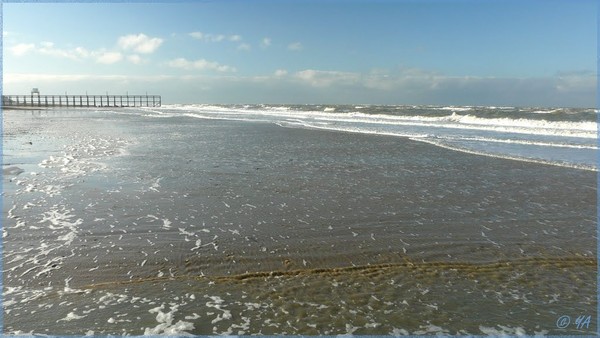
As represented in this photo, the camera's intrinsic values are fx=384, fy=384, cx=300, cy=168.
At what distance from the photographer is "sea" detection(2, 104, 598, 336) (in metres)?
4.01

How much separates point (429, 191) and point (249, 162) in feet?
21.5

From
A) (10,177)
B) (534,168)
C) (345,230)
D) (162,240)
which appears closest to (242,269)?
(162,240)

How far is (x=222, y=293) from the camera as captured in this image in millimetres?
4473

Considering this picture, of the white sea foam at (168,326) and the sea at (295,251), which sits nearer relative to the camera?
the white sea foam at (168,326)

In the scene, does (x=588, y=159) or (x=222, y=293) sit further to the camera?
(x=588, y=159)

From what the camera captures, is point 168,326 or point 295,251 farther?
point 295,251

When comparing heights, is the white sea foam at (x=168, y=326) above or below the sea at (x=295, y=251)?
below

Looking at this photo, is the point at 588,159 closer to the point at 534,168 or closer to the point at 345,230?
the point at 534,168

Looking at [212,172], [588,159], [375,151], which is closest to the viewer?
[212,172]

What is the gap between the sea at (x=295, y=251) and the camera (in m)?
4.01

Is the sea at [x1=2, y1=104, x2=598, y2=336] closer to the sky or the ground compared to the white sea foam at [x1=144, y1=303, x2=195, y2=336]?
closer to the sky

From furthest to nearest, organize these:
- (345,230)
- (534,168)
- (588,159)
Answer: (588,159) < (534,168) < (345,230)

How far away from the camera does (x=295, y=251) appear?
5.79 m

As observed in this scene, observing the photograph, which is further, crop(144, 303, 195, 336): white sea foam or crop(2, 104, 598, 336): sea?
crop(2, 104, 598, 336): sea
